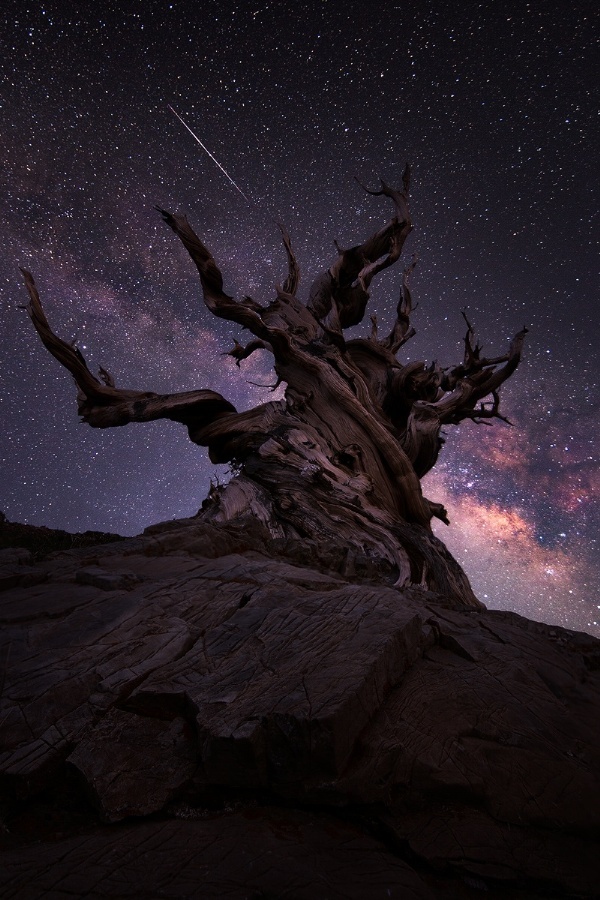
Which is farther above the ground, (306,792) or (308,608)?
(308,608)

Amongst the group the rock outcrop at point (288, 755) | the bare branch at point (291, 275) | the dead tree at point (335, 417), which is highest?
the bare branch at point (291, 275)

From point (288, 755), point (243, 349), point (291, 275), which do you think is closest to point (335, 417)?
point (243, 349)

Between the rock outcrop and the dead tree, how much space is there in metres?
2.25

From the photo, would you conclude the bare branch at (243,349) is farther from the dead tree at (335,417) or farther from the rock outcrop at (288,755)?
the rock outcrop at (288,755)

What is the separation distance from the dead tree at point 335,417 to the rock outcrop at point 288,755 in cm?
225

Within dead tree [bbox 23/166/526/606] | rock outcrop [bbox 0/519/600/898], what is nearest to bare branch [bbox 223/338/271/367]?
dead tree [bbox 23/166/526/606]

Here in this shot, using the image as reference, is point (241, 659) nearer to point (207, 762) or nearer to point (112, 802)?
point (207, 762)

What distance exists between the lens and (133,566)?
11.1ft

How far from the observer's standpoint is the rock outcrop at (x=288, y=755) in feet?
4.53

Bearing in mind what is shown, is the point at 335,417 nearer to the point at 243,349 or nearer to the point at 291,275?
the point at 243,349

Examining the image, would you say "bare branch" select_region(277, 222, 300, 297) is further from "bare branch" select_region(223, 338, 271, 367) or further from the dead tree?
"bare branch" select_region(223, 338, 271, 367)

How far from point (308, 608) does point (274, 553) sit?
172 centimetres

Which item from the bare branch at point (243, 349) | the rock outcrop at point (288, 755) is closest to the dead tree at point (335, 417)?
the bare branch at point (243, 349)

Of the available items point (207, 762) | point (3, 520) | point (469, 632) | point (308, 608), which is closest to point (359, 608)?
point (308, 608)
